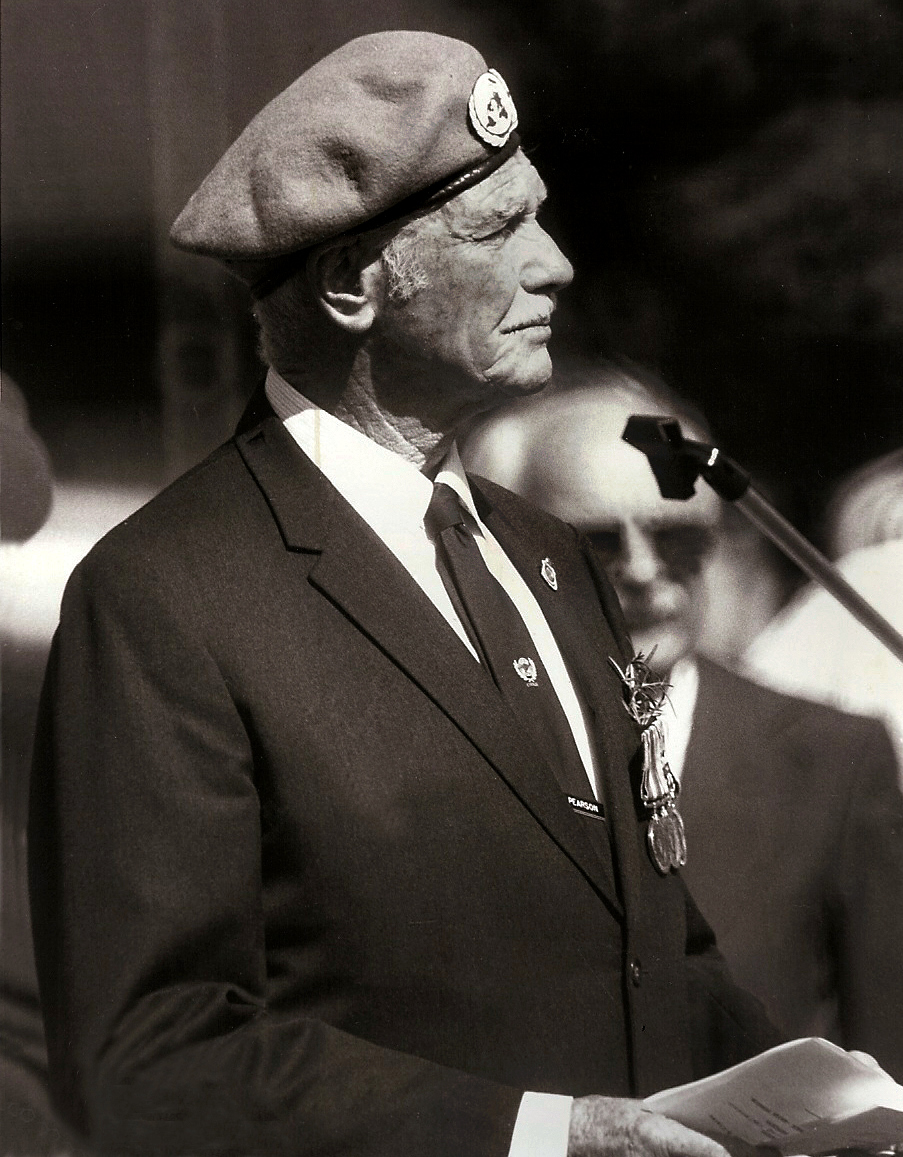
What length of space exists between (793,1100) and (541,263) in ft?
3.09

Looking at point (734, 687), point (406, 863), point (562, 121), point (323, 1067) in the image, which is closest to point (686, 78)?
point (562, 121)

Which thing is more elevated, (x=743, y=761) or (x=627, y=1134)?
(x=743, y=761)

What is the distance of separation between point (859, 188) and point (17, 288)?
1.12m

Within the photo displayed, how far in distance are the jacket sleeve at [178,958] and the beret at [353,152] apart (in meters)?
0.45

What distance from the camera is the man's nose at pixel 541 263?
1772 millimetres

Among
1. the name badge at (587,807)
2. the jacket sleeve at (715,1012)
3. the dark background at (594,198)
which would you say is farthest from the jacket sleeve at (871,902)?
the name badge at (587,807)

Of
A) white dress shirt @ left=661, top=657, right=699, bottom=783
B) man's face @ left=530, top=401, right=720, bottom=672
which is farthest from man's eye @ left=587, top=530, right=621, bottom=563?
white dress shirt @ left=661, top=657, right=699, bottom=783

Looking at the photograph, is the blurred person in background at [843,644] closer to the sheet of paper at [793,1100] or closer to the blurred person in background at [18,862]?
the sheet of paper at [793,1100]

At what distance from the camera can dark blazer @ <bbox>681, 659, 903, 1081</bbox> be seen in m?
2.00

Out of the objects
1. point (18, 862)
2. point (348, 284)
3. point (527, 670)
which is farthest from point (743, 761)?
point (18, 862)

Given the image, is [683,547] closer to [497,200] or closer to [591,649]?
[591,649]

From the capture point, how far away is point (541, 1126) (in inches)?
63.0

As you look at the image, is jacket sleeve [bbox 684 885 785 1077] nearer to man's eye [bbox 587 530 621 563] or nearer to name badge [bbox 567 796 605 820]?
name badge [bbox 567 796 605 820]

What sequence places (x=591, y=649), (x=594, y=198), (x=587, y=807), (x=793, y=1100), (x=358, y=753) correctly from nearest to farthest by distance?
(x=793, y=1100)
(x=358, y=753)
(x=587, y=807)
(x=591, y=649)
(x=594, y=198)
